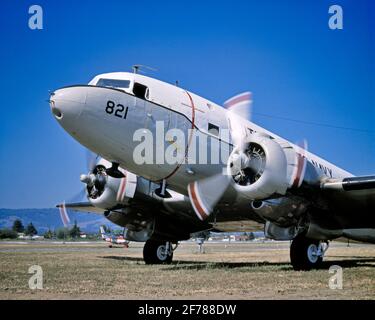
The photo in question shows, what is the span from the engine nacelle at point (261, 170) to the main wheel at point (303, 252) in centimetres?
205

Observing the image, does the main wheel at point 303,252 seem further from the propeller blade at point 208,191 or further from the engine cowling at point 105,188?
the engine cowling at point 105,188

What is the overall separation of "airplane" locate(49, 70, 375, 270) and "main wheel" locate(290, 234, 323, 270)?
0.03 meters

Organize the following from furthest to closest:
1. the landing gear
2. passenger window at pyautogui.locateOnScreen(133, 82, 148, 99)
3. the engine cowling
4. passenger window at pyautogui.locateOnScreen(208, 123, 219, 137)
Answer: the engine cowling → the landing gear → passenger window at pyautogui.locateOnScreen(208, 123, 219, 137) → passenger window at pyautogui.locateOnScreen(133, 82, 148, 99)

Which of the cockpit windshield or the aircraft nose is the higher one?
the cockpit windshield

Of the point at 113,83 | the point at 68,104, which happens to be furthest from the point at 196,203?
Answer: the point at 68,104

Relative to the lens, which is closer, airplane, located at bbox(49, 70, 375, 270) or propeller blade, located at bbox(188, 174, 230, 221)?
airplane, located at bbox(49, 70, 375, 270)

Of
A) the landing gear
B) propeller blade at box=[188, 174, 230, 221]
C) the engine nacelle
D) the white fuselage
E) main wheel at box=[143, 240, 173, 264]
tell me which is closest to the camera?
the white fuselage

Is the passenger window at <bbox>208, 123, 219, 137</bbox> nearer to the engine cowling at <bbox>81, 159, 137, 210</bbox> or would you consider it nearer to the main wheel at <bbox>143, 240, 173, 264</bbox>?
the engine cowling at <bbox>81, 159, 137, 210</bbox>

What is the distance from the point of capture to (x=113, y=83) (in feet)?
35.5

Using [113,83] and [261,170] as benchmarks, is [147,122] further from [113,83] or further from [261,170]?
[261,170]

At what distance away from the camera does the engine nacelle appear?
10.4 m

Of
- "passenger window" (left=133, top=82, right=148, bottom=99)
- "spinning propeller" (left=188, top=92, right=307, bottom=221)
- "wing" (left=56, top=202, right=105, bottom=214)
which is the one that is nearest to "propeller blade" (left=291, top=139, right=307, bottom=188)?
"spinning propeller" (left=188, top=92, right=307, bottom=221)
